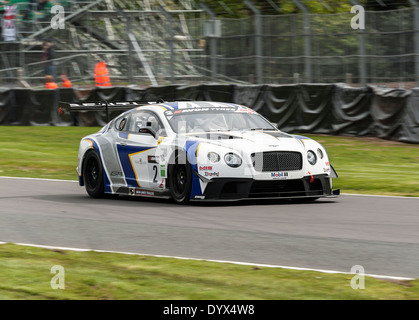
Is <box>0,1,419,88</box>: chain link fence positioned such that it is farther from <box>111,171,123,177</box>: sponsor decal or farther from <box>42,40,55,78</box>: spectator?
<box>111,171,123,177</box>: sponsor decal

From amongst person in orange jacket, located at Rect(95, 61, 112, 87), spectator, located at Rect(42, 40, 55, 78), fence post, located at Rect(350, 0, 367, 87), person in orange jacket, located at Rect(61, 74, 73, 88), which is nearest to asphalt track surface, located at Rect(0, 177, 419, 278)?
fence post, located at Rect(350, 0, 367, 87)

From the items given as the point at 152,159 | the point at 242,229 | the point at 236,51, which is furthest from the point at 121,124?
the point at 236,51

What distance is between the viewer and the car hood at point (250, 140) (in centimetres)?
1062

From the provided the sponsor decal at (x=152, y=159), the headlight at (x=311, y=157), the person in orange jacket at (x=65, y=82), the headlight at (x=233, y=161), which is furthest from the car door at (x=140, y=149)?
the person in orange jacket at (x=65, y=82)

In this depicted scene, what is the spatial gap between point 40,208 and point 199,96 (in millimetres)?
12972

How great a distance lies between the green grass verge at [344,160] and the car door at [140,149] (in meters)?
3.14

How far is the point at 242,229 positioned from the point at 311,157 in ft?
8.35

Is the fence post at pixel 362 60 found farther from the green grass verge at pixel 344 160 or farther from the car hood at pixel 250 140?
the car hood at pixel 250 140

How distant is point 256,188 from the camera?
34.7ft

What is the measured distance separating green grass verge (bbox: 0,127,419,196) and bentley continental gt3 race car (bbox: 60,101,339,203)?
6.81 feet

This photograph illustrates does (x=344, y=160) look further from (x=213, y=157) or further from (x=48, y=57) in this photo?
(x=48, y=57)

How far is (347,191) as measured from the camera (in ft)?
42.0
